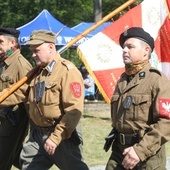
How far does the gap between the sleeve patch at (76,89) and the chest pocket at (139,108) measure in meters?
0.87

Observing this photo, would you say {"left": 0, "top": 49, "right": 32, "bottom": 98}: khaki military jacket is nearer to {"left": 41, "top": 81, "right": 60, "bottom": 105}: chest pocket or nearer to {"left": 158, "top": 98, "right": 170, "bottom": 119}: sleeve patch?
{"left": 41, "top": 81, "right": 60, "bottom": 105}: chest pocket

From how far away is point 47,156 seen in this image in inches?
227

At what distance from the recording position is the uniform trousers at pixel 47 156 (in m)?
5.68

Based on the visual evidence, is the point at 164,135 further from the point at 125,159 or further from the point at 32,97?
the point at 32,97

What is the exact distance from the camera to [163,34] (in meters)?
6.80

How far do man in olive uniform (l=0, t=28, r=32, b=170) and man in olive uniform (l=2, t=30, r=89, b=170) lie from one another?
0.86 meters

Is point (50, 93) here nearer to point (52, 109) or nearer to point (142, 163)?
point (52, 109)

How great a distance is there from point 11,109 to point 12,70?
17.9 inches

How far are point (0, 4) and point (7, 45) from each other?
1061 inches

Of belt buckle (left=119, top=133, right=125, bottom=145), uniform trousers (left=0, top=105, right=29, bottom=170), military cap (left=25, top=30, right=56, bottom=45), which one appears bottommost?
uniform trousers (left=0, top=105, right=29, bottom=170)

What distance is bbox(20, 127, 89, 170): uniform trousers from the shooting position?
18.6ft

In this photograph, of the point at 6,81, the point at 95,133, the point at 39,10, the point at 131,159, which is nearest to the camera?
the point at 131,159

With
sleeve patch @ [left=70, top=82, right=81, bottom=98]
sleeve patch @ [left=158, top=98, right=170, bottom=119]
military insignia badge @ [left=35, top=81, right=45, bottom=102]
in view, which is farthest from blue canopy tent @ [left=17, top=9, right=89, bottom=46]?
sleeve patch @ [left=158, top=98, right=170, bottom=119]

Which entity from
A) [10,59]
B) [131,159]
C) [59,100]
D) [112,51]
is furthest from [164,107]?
[10,59]
